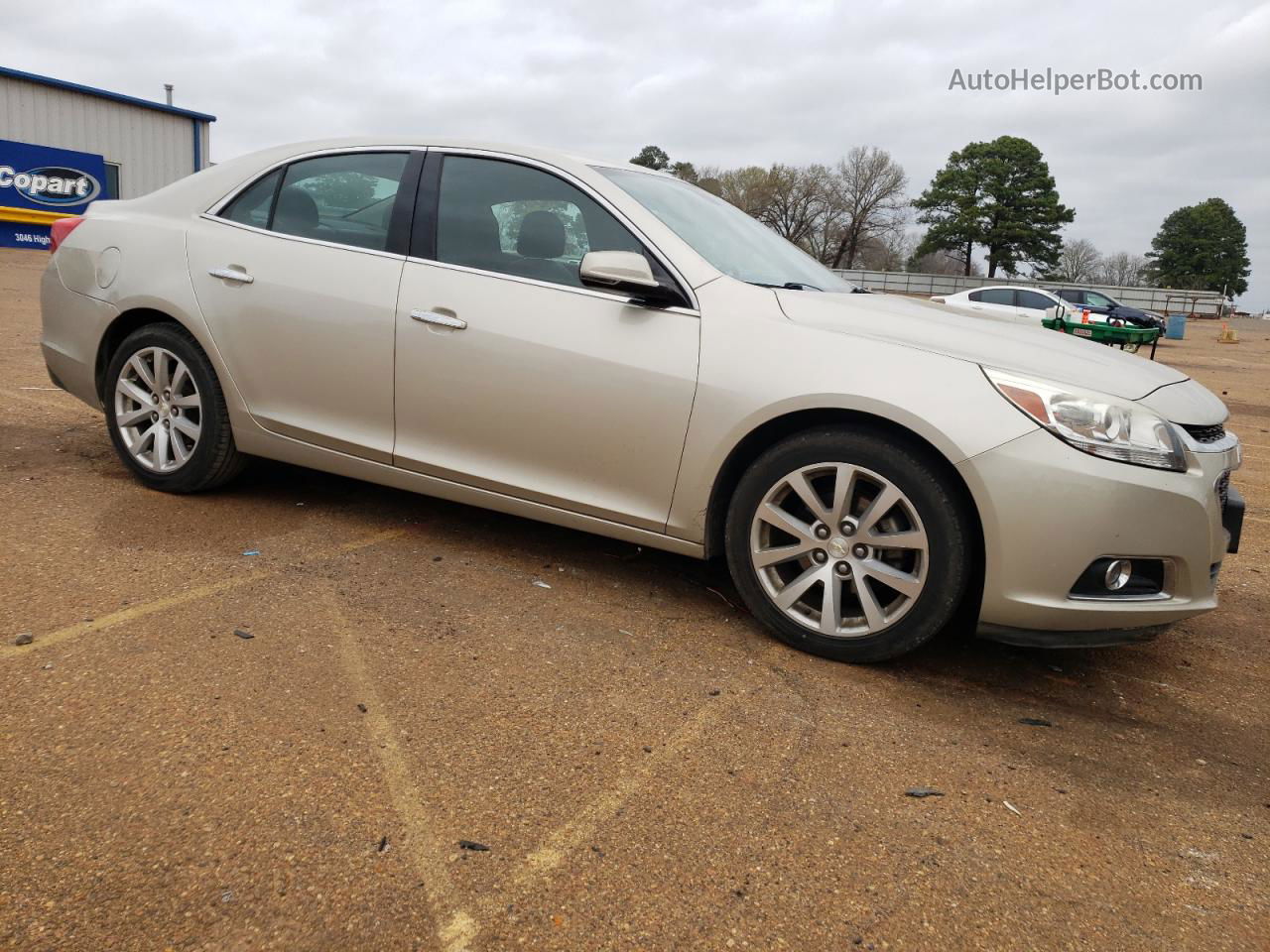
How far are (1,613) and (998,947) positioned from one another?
118 inches

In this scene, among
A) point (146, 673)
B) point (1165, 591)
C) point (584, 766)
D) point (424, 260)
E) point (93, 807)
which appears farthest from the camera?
point (424, 260)

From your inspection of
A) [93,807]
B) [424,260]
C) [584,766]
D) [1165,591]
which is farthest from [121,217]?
[1165,591]

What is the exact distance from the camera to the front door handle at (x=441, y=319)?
11.8 feet

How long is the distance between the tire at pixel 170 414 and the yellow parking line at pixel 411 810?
1630 mm

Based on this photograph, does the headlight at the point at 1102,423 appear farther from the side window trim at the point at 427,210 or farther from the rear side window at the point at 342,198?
the rear side window at the point at 342,198

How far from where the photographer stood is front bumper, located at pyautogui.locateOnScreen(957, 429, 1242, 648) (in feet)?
9.13

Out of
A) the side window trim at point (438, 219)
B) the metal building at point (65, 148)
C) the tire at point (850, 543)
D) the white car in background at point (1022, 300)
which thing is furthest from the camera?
the metal building at point (65, 148)

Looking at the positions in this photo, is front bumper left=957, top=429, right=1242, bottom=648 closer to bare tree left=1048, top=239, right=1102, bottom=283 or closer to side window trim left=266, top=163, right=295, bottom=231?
side window trim left=266, top=163, right=295, bottom=231

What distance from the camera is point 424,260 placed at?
3742mm

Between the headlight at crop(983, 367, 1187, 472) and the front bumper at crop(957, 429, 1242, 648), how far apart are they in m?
0.03

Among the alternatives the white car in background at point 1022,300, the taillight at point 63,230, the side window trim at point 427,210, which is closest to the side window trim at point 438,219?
the side window trim at point 427,210

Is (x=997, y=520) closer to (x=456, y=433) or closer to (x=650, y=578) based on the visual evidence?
(x=650, y=578)

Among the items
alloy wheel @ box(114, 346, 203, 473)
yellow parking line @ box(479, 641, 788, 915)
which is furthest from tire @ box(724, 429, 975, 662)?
alloy wheel @ box(114, 346, 203, 473)

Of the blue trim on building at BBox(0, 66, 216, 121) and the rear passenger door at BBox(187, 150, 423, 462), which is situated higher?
the blue trim on building at BBox(0, 66, 216, 121)
